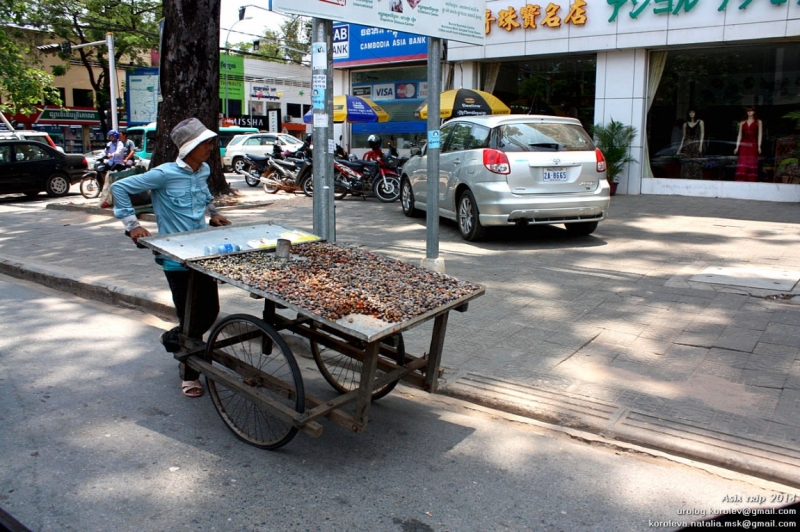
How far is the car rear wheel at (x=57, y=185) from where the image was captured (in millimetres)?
17969

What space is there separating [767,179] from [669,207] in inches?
108

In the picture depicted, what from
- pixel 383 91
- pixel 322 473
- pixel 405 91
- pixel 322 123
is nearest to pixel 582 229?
pixel 322 123

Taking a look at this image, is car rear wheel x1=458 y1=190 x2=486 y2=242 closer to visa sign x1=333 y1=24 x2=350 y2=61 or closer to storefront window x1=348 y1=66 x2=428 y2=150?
storefront window x1=348 y1=66 x2=428 y2=150

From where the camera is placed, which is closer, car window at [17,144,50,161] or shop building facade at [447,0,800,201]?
shop building facade at [447,0,800,201]

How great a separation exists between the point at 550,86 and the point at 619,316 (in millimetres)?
12595

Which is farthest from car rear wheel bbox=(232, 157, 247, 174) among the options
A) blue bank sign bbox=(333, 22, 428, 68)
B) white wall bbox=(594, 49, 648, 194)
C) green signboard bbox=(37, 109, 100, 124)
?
green signboard bbox=(37, 109, 100, 124)

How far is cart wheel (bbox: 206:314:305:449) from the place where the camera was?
3.74m

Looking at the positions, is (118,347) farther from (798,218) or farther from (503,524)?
(798,218)

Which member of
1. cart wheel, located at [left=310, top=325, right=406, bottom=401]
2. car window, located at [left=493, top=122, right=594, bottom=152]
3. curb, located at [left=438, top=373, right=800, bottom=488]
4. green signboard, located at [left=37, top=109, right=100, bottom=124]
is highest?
green signboard, located at [left=37, top=109, right=100, bottom=124]

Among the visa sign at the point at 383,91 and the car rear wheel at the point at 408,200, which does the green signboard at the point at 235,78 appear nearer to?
the visa sign at the point at 383,91

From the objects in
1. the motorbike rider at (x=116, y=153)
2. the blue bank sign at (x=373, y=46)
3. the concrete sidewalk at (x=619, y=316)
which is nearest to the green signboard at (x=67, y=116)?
the motorbike rider at (x=116, y=153)

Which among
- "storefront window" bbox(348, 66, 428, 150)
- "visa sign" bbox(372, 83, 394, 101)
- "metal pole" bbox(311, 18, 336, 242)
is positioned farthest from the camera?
"visa sign" bbox(372, 83, 394, 101)

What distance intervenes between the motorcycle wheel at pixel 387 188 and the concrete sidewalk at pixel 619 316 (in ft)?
10.7

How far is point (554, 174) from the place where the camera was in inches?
350
